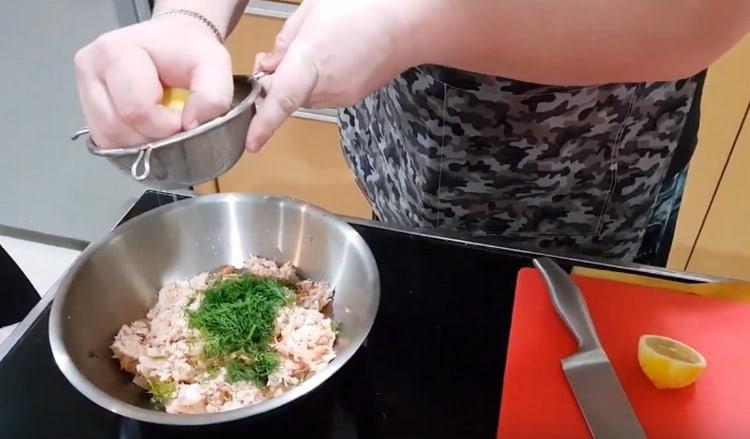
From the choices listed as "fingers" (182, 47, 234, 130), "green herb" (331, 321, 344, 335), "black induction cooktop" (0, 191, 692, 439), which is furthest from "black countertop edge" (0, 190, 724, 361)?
"fingers" (182, 47, 234, 130)

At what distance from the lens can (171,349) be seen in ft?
2.29

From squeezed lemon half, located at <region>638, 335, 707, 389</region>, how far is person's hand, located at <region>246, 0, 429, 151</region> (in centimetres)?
31

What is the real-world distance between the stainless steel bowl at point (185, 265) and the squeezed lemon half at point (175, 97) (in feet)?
0.57

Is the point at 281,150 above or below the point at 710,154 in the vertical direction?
below

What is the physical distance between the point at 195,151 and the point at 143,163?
0.15 feet

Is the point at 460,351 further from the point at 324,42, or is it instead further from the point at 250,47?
the point at 250,47

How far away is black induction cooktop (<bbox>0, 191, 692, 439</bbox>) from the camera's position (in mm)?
657

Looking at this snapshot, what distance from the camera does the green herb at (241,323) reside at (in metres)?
0.68

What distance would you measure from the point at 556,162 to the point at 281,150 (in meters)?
0.92

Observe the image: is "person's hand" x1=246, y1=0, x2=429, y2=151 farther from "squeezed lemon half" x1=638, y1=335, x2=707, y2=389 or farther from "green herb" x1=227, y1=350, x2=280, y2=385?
"squeezed lemon half" x1=638, y1=335, x2=707, y2=389

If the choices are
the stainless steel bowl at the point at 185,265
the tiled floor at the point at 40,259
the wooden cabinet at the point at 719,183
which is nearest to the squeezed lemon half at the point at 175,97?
the stainless steel bowl at the point at 185,265

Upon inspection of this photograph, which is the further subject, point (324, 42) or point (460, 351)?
point (460, 351)

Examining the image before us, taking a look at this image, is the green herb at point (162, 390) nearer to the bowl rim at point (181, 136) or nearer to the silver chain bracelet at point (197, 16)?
the bowl rim at point (181, 136)

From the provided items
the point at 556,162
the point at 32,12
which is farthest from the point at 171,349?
the point at 32,12
